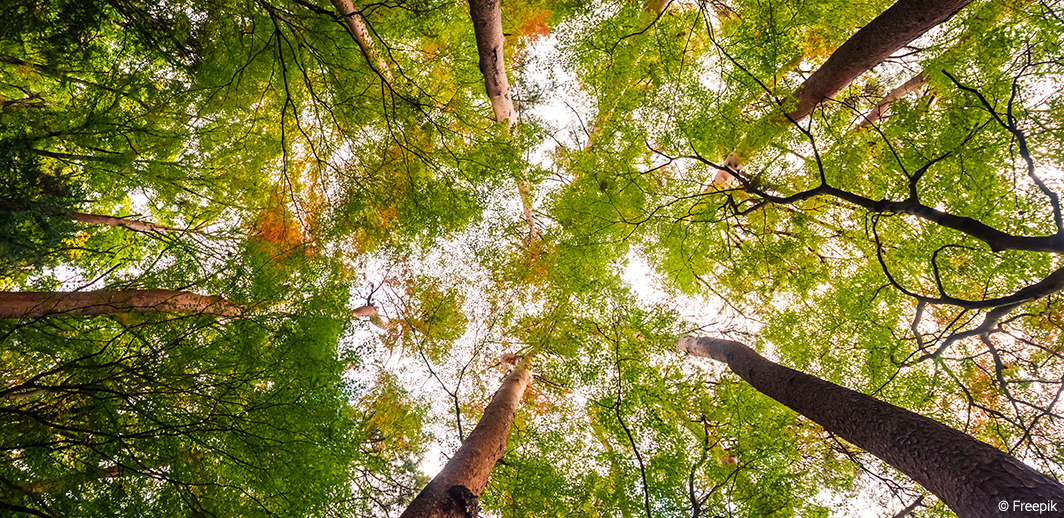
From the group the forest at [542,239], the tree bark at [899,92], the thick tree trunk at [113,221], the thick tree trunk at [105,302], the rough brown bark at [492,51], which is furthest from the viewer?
the tree bark at [899,92]

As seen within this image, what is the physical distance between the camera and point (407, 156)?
5.47 meters

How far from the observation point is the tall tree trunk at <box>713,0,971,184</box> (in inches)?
130

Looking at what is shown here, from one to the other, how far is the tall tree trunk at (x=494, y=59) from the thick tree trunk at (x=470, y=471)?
11.9ft

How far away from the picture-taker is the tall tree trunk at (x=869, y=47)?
3.31 metres

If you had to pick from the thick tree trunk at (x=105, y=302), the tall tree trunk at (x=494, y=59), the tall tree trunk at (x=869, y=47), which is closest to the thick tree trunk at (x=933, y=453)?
the tall tree trunk at (x=869, y=47)

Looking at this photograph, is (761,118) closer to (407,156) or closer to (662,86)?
(662,86)

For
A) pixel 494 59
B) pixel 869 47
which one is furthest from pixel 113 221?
pixel 869 47

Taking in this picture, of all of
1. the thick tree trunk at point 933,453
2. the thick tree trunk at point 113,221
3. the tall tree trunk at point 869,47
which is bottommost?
the thick tree trunk at point 113,221

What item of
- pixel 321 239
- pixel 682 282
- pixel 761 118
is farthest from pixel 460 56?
pixel 682 282

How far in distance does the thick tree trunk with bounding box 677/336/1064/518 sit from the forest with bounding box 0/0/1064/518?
0.04 metres

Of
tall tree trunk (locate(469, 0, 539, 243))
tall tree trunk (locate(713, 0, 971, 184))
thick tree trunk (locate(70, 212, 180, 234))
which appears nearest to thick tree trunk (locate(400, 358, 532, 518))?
tall tree trunk (locate(469, 0, 539, 243))

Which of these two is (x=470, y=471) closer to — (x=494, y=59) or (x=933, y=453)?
(x=933, y=453)

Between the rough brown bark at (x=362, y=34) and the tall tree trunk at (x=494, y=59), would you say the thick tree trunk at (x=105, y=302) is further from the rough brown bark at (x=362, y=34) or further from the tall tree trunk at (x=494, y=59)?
the tall tree trunk at (x=494, y=59)

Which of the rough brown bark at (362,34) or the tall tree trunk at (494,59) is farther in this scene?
the rough brown bark at (362,34)
